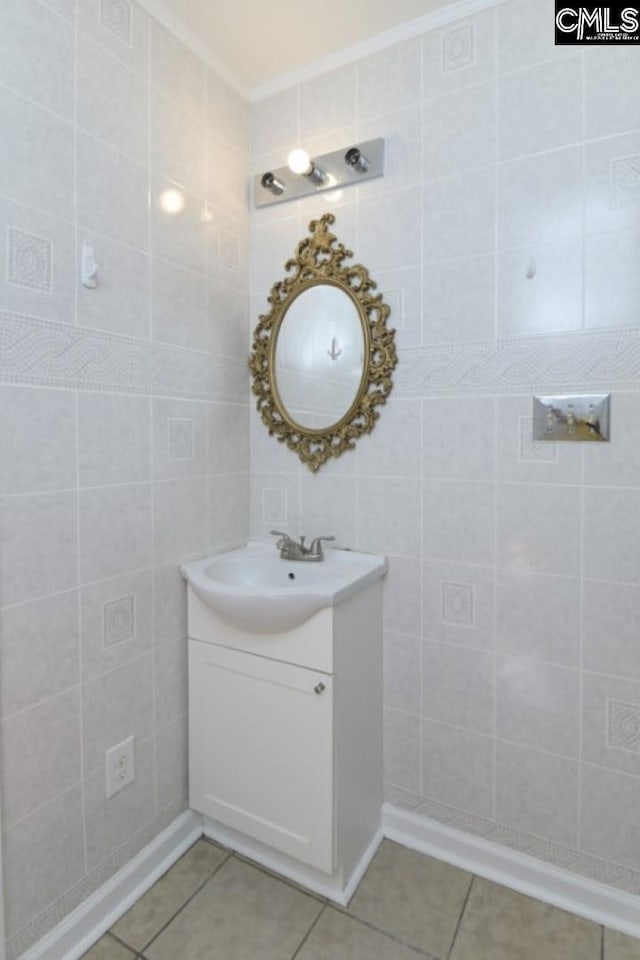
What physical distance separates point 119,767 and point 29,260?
4.28ft

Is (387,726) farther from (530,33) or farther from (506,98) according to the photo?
(530,33)

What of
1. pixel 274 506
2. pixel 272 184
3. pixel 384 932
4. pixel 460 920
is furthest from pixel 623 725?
pixel 272 184

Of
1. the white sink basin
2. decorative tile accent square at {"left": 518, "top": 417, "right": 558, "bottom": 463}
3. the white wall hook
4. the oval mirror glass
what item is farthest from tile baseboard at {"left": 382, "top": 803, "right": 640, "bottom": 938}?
the white wall hook

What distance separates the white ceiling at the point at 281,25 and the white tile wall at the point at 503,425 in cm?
9

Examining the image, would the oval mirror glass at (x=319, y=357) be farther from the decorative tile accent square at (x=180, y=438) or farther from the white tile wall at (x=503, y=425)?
the decorative tile accent square at (x=180, y=438)

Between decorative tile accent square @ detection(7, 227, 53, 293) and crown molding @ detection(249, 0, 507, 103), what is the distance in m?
1.10

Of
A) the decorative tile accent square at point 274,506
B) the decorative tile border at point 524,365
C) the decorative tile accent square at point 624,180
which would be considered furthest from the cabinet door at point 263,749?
the decorative tile accent square at point 624,180

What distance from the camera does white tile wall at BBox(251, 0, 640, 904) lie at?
1.34m

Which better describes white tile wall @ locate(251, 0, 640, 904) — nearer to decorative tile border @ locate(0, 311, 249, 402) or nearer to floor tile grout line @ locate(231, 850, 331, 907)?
floor tile grout line @ locate(231, 850, 331, 907)

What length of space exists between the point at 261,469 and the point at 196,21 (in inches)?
53.8

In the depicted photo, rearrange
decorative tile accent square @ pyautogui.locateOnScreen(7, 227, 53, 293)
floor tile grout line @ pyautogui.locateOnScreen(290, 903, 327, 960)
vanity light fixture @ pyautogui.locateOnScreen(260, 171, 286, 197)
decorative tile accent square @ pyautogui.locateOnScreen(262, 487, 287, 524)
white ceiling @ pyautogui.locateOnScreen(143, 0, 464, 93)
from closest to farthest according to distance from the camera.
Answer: decorative tile accent square @ pyautogui.locateOnScreen(7, 227, 53, 293) → floor tile grout line @ pyautogui.locateOnScreen(290, 903, 327, 960) → white ceiling @ pyautogui.locateOnScreen(143, 0, 464, 93) → vanity light fixture @ pyautogui.locateOnScreen(260, 171, 286, 197) → decorative tile accent square @ pyautogui.locateOnScreen(262, 487, 287, 524)

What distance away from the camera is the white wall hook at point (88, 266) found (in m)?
1.28

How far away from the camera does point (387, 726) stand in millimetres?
1668

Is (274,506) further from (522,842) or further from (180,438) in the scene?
(522,842)
